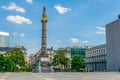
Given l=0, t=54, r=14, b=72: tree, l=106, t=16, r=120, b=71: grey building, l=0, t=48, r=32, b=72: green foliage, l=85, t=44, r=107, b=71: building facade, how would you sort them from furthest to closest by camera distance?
l=85, t=44, r=107, b=71: building facade, l=0, t=48, r=32, b=72: green foliage, l=0, t=54, r=14, b=72: tree, l=106, t=16, r=120, b=71: grey building

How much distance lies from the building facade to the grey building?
61.6 ft

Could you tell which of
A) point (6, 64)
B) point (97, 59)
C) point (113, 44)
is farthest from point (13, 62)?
point (97, 59)

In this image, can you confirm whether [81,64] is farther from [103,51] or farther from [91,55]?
[91,55]

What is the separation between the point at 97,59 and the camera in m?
146

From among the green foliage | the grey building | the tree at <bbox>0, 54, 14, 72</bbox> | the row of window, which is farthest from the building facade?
the tree at <bbox>0, 54, 14, 72</bbox>

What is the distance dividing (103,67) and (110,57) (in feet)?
76.7

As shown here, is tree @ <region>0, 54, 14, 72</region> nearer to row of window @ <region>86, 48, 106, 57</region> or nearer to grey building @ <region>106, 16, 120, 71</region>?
grey building @ <region>106, 16, 120, 71</region>

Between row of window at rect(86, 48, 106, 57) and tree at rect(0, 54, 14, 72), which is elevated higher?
row of window at rect(86, 48, 106, 57)

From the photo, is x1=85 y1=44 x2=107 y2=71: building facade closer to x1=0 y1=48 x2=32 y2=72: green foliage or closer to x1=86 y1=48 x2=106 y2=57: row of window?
x1=86 y1=48 x2=106 y2=57: row of window

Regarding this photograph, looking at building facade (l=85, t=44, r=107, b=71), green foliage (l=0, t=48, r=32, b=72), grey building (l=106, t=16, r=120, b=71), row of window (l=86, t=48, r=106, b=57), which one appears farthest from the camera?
row of window (l=86, t=48, r=106, b=57)

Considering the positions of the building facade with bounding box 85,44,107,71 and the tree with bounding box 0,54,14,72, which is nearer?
the tree with bounding box 0,54,14,72

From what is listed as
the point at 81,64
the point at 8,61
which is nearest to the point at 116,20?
the point at 81,64

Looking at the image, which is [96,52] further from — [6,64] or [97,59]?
[6,64]

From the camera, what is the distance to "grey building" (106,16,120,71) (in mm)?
104125
